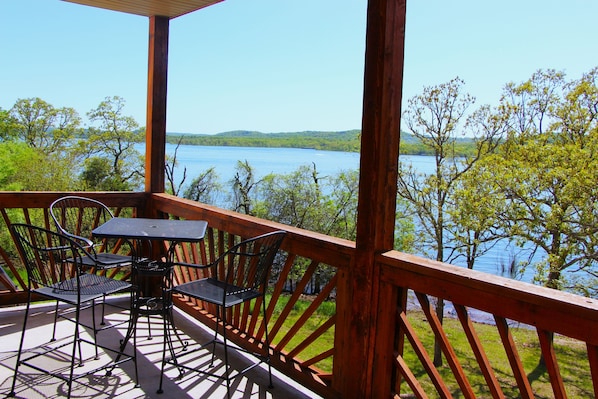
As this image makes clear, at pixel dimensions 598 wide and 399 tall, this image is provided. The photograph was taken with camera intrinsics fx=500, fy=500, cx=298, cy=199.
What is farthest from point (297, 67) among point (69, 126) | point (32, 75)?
point (32, 75)

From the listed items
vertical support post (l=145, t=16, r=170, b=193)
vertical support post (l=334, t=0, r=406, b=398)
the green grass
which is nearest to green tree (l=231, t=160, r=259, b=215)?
the green grass

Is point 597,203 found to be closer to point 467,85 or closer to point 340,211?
point 467,85

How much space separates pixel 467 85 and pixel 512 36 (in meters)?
5.99

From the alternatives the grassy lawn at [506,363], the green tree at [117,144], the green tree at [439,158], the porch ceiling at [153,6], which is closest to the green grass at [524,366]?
the grassy lawn at [506,363]

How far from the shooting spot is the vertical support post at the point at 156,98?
466 cm

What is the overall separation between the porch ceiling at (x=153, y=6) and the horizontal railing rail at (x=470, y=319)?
2933 millimetres

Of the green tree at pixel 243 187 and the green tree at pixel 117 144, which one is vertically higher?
the green tree at pixel 117 144

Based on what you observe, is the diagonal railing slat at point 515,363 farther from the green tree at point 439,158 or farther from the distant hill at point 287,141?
the distant hill at point 287,141

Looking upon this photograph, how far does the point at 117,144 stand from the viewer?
2094cm

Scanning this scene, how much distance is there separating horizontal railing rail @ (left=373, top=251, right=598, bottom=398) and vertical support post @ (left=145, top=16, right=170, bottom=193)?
9.95 ft

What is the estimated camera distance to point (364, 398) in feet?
8.49

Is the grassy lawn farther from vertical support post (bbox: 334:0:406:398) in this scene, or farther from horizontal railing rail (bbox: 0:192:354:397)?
vertical support post (bbox: 334:0:406:398)

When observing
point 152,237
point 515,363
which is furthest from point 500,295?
point 152,237

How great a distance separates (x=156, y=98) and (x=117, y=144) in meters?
17.4
